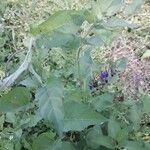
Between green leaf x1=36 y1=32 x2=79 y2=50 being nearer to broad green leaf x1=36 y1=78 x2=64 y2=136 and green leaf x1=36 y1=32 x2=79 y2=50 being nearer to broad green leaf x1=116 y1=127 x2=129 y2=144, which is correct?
broad green leaf x1=36 y1=78 x2=64 y2=136

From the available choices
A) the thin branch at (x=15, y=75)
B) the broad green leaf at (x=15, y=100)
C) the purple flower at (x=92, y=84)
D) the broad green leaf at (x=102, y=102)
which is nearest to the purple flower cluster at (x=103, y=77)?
the purple flower at (x=92, y=84)

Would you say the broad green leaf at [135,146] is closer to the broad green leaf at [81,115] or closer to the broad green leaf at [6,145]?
the broad green leaf at [81,115]

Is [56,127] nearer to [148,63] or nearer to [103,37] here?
[103,37]

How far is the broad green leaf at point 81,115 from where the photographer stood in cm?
120

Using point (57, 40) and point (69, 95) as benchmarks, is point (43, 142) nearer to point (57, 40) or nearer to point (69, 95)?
point (69, 95)

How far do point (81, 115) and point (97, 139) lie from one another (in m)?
0.25

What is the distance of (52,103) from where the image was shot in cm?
101

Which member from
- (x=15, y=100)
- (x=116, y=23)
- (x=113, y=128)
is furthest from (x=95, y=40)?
(x=113, y=128)

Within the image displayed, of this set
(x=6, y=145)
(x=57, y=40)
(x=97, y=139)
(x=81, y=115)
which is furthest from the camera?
(x=6, y=145)

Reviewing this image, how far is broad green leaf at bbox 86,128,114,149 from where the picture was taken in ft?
4.73

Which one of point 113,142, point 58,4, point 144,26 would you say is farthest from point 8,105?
point 58,4

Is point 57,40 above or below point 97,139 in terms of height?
above

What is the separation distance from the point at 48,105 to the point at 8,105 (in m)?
0.19

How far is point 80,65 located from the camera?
1.46 meters
